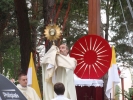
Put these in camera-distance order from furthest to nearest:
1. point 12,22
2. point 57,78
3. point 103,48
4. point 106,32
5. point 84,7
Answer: point 106,32, point 12,22, point 84,7, point 103,48, point 57,78

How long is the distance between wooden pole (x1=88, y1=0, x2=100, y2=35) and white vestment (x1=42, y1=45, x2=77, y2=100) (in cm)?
186

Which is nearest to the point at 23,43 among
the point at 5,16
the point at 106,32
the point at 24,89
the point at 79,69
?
the point at 5,16

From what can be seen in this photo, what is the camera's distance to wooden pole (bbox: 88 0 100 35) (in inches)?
428

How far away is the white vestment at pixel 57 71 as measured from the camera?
923 cm

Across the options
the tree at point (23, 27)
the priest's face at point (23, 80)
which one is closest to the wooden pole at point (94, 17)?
the priest's face at point (23, 80)

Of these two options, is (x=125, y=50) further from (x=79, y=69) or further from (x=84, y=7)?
(x=79, y=69)

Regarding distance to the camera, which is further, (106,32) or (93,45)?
(106,32)

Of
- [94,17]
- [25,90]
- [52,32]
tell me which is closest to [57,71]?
[52,32]

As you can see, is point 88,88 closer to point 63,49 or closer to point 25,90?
point 63,49

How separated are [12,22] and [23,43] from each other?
15.8ft

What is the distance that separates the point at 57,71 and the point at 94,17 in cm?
216

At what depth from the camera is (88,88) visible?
1007cm

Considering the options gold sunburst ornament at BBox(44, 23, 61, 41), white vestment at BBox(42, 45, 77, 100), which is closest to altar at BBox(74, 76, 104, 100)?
white vestment at BBox(42, 45, 77, 100)

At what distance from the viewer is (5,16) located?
17.4 meters
